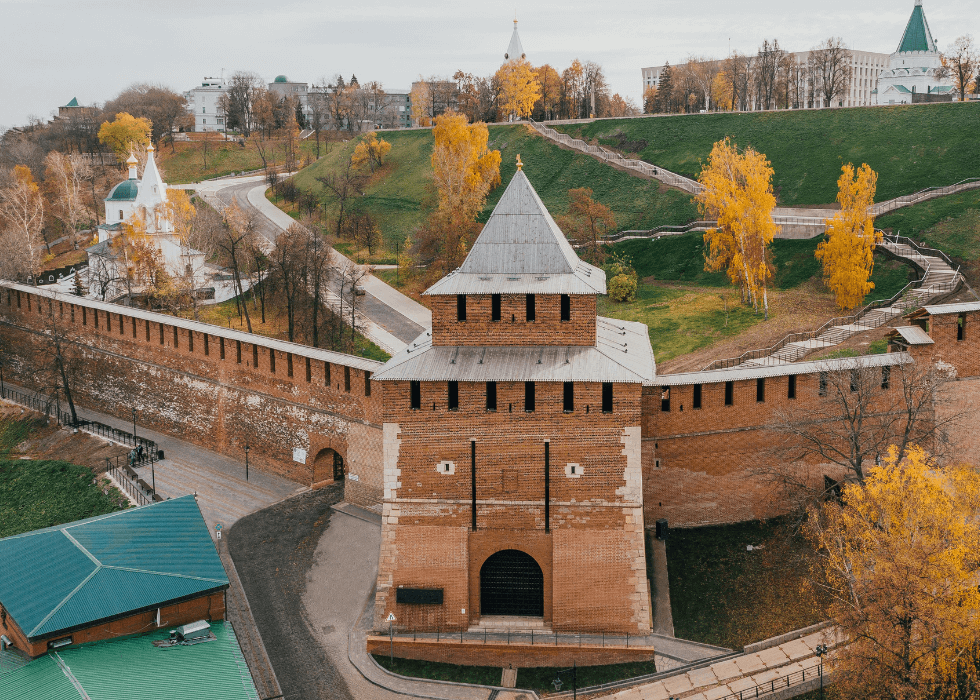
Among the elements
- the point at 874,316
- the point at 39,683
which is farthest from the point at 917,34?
the point at 39,683

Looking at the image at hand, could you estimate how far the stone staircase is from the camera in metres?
32.9

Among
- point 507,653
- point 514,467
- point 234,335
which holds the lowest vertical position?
point 507,653

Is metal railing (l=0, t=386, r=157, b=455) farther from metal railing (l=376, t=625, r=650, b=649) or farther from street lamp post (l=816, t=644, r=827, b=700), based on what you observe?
street lamp post (l=816, t=644, r=827, b=700)

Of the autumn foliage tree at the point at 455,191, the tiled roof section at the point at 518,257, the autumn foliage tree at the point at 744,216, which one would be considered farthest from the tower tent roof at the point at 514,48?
the tiled roof section at the point at 518,257

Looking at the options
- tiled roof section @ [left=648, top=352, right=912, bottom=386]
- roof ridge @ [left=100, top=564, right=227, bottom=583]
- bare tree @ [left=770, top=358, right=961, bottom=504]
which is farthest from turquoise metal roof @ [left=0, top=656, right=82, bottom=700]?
bare tree @ [left=770, top=358, right=961, bottom=504]

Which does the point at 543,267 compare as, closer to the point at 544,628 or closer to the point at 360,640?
the point at 544,628

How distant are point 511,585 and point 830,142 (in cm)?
4725

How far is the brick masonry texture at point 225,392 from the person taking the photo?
1155 inches

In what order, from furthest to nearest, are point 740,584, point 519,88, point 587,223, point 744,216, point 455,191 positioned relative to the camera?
point 519,88
point 455,191
point 587,223
point 744,216
point 740,584

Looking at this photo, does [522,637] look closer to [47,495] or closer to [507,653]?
[507,653]

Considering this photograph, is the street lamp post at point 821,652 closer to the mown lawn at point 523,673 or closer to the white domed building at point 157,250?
the mown lawn at point 523,673

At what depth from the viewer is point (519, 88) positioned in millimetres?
76125

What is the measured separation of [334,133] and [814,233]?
2715 inches

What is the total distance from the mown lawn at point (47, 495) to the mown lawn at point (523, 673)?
1506 cm
